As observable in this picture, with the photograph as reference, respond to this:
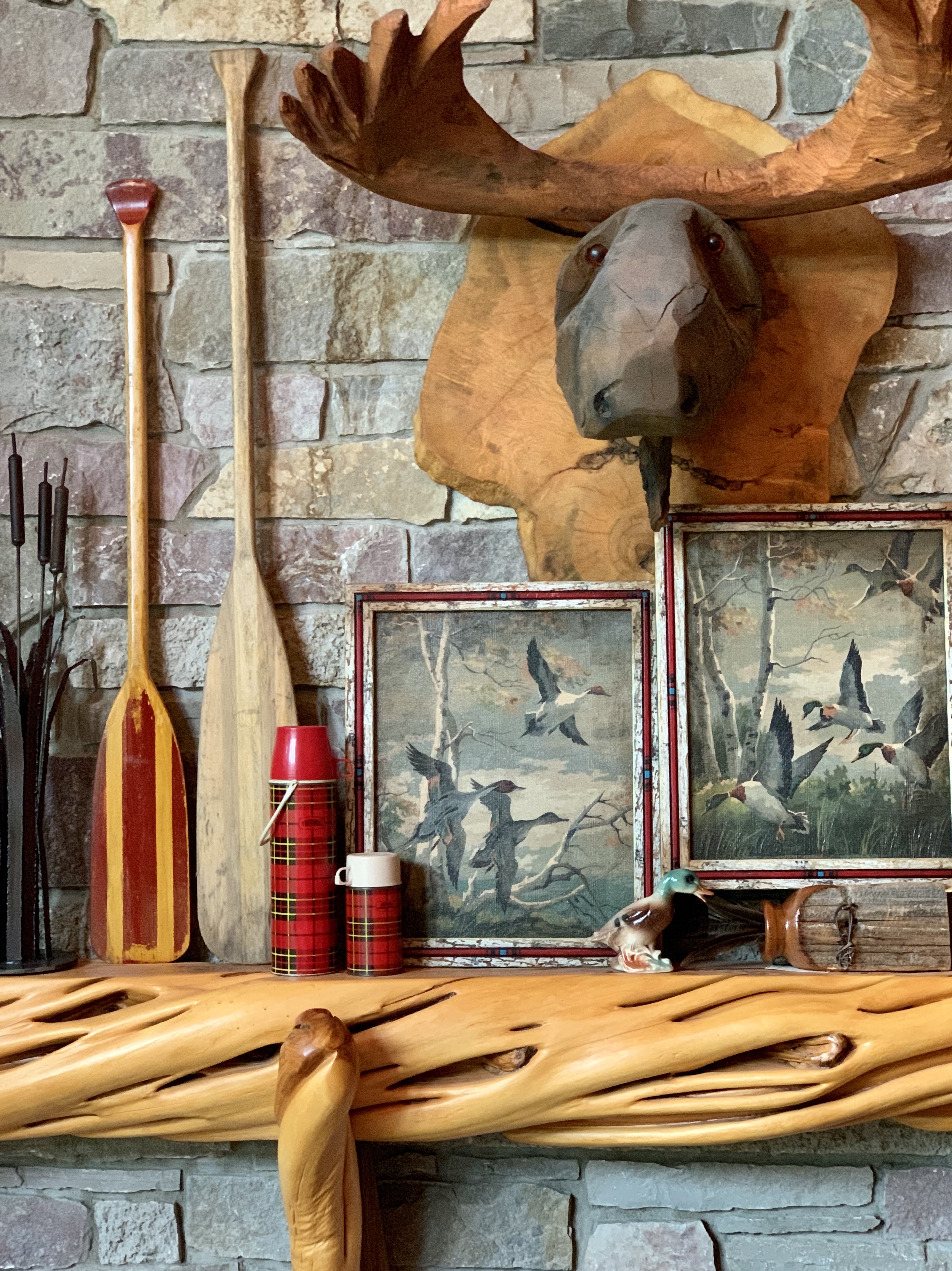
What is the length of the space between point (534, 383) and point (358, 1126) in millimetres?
818

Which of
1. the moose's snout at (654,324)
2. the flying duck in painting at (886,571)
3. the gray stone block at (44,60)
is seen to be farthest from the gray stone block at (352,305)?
the flying duck in painting at (886,571)

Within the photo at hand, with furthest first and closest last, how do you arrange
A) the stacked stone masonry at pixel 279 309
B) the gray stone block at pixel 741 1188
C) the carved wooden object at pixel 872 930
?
the stacked stone masonry at pixel 279 309 < the gray stone block at pixel 741 1188 < the carved wooden object at pixel 872 930

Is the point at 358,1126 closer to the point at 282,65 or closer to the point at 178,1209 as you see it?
the point at 178,1209

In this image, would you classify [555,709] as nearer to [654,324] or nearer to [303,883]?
[303,883]

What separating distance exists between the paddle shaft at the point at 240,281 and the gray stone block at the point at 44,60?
167 mm

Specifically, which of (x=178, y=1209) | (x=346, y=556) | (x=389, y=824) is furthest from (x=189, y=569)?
(x=178, y=1209)

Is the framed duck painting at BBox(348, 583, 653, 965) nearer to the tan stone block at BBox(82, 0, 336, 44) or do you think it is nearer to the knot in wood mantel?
the knot in wood mantel

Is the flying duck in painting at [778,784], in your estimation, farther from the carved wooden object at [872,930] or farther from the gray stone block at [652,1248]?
the gray stone block at [652,1248]

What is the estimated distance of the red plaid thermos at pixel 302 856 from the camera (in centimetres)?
121

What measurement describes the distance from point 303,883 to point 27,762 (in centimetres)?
33

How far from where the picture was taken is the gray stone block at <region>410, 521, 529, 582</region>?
53.8 inches

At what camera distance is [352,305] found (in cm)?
139

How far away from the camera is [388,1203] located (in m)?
1.28

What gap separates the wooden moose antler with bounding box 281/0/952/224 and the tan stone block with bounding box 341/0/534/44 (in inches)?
6.8
